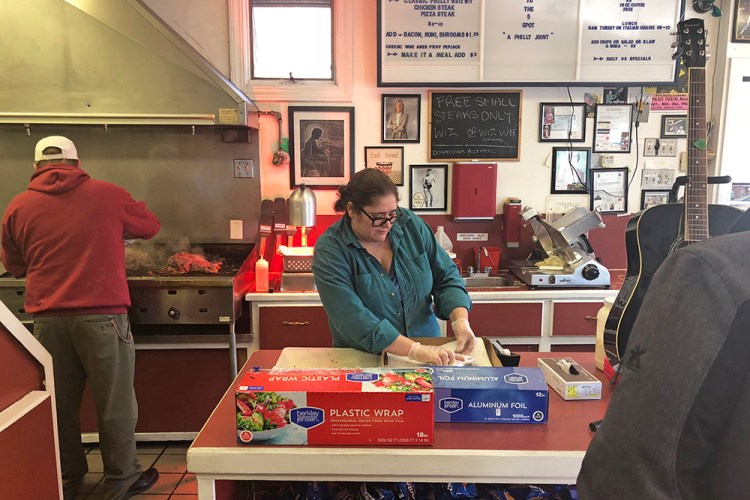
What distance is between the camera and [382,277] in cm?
197

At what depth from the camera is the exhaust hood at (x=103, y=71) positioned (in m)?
2.97

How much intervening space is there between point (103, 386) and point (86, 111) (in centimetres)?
156

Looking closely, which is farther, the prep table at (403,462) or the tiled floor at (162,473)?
the tiled floor at (162,473)

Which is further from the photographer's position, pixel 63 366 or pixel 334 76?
pixel 334 76

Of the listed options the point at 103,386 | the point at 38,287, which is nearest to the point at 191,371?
the point at 103,386

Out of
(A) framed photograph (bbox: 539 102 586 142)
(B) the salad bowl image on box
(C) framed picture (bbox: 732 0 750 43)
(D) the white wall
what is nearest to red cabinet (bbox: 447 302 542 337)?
(D) the white wall

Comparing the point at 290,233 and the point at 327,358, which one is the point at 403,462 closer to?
the point at 327,358

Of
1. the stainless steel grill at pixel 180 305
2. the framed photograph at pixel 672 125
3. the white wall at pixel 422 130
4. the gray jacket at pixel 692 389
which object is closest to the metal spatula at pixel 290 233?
the white wall at pixel 422 130

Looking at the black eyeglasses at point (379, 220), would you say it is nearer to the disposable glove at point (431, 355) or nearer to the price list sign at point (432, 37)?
the disposable glove at point (431, 355)

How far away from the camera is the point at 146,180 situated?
3527 millimetres

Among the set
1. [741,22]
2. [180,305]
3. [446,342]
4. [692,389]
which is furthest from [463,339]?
[741,22]

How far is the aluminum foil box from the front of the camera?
1.37 meters

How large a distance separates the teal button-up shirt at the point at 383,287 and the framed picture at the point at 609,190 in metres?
2.01

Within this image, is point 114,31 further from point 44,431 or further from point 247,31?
point 44,431
